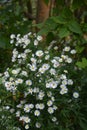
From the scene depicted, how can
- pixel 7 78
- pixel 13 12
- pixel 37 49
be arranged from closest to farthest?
pixel 7 78 → pixel 37 49 → pixel 13 12

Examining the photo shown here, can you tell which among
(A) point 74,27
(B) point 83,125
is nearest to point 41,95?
(B) point 83,125

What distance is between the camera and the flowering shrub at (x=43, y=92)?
2.60m

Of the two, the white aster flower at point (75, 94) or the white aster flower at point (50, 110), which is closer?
the white aster flower at point (50, 110)

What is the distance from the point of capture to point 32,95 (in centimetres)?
266

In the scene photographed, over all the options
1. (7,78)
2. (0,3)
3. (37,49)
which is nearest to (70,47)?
(37,49)

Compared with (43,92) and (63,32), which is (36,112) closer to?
(43,92)

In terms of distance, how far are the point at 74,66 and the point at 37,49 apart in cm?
31

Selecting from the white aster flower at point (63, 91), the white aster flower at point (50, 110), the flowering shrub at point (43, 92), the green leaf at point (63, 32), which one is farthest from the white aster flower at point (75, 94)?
the green leaf at point (63, 32)

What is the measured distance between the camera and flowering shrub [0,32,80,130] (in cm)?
260

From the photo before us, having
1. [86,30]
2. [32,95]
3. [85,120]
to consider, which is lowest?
[85,120]

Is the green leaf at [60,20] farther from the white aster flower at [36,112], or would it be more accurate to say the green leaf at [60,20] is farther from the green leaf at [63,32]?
the white aster flower at [36,112]

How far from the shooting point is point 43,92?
102 inches

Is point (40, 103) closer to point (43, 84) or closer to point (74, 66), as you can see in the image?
point (43, 84)

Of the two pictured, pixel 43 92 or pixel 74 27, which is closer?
pixel 43 92
